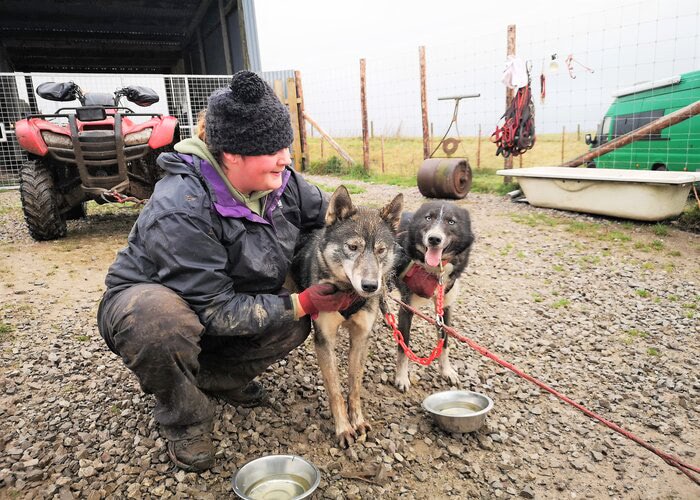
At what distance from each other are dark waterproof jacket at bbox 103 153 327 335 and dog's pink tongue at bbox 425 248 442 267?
1.05 m

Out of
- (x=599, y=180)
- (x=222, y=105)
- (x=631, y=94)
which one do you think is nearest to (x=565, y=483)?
(x=222, y=105)

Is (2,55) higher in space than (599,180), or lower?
higher

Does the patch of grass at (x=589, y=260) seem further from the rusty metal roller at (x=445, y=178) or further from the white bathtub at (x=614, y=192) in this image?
the rusty metal roller at (x=445, y=178)

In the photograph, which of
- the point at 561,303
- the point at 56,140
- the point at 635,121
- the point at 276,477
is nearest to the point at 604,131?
the point at 635,121

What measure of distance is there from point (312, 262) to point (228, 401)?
0.92 m

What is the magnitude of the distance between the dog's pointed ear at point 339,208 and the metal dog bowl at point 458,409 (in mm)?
1148

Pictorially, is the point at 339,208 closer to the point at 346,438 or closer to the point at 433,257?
the point at 433,257

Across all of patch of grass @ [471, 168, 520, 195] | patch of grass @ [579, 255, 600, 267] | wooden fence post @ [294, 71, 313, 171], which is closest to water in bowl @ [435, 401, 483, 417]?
patch of grass @ [579, 255, 600, 267]

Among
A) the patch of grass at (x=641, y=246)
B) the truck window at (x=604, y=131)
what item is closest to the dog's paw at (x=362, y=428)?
the patch of grass at (x=641, y=246)

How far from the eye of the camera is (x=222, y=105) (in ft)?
6.81

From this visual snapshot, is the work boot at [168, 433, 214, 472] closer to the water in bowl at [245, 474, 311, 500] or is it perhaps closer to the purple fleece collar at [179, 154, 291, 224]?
the water in bowl at [245, 474, 311, 500]

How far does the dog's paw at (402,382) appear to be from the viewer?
2992 millimetres

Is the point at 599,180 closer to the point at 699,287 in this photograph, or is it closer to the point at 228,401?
the point at 699,287

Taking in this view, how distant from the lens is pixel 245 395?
2.67 metres
